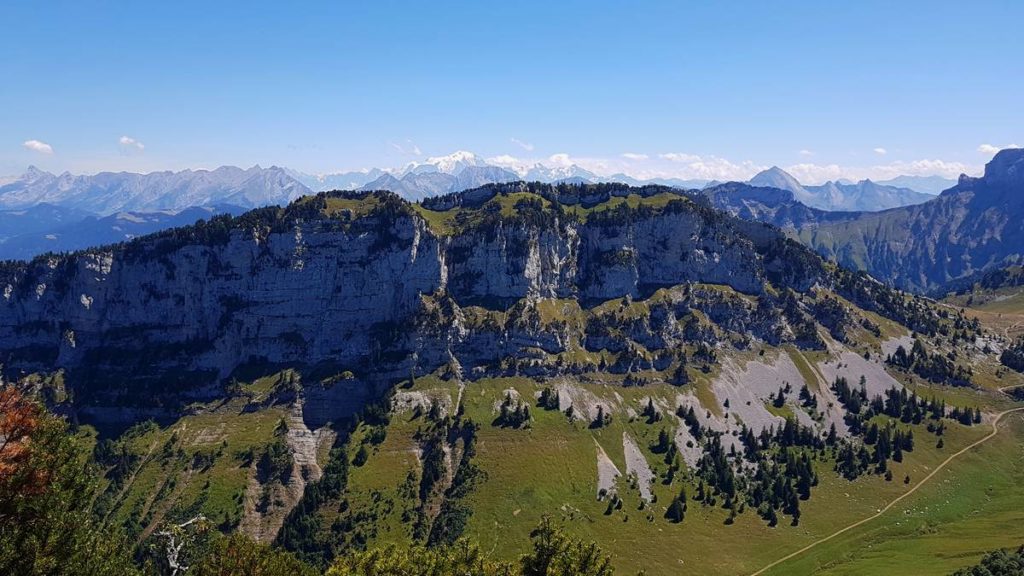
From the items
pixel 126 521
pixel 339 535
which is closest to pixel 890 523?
pixel 339 535

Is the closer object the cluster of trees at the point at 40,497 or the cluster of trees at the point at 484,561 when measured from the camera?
the cluster of trees at the point at 40,497

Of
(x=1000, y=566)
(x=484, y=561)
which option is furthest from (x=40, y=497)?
(x=1000, y=566)

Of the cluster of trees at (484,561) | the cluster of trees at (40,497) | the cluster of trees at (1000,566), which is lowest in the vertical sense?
the cluster of trees at (1000,566)

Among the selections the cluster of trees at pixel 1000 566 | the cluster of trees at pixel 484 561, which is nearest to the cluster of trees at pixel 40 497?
the cluster of trees at pixel 484 561

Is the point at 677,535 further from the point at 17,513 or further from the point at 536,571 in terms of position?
the point at 17,513

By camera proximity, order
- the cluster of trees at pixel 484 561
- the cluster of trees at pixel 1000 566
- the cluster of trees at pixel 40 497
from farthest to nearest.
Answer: the cluster of trees at pixel 1000 566
the cluster of trees at pixel 484 561
the cluster of trees at pixel 40 497

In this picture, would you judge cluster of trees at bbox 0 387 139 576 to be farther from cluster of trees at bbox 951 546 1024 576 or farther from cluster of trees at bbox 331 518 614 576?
cluster of trees at bbox 951 546 1024 576

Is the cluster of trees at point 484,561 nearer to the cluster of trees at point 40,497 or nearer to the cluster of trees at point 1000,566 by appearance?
the cluster of trees at point 40,497

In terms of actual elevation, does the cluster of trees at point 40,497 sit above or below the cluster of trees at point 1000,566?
above

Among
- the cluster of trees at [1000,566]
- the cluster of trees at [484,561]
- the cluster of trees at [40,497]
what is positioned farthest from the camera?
the cluster of trees at [1000,566]

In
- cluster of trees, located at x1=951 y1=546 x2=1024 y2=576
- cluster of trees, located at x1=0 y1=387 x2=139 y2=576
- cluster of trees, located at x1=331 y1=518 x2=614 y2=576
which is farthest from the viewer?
cluster of trees, located at x1=951 y1=546 x2=1024 y2=576

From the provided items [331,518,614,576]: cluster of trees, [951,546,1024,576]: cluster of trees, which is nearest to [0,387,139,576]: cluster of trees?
[331,518,614,576]: cluster of trees

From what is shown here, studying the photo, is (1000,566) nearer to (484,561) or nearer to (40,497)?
(484,561)
